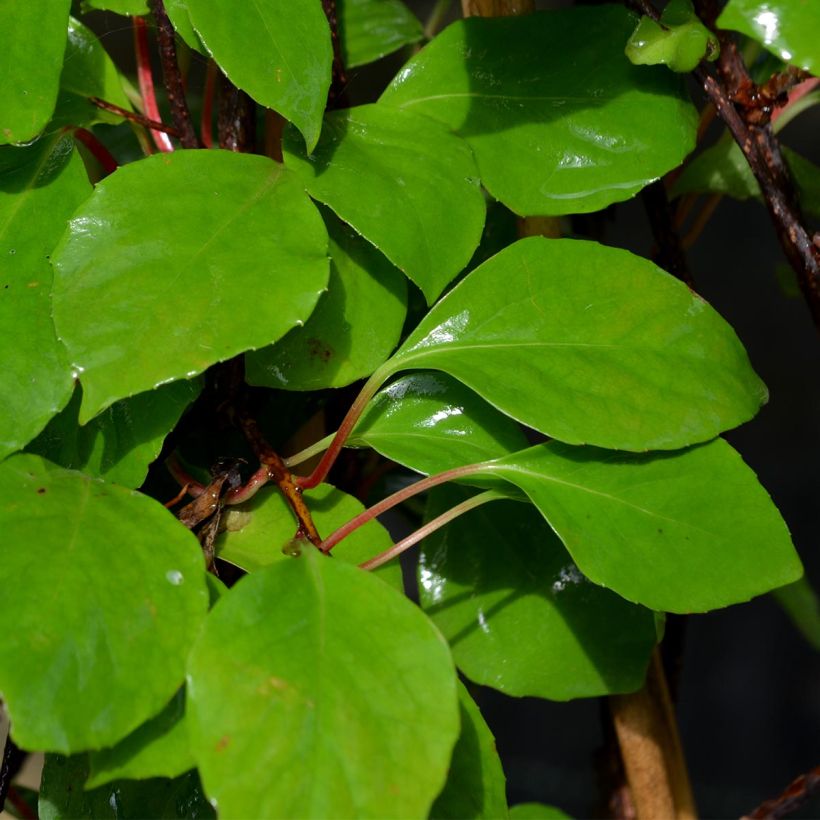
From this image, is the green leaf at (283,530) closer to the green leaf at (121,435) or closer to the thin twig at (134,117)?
the green leaf at (121,435)

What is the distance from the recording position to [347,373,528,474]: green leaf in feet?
1.53

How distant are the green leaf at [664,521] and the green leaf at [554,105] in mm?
132

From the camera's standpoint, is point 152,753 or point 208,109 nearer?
point 152,753

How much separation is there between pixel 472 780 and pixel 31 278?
294 millimetres

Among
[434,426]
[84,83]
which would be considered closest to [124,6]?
[84,83]

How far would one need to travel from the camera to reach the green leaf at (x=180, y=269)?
1.19ft

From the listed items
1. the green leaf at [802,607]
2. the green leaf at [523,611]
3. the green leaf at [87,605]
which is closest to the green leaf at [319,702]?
the green leaf at [87,605]

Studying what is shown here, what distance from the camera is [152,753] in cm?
37

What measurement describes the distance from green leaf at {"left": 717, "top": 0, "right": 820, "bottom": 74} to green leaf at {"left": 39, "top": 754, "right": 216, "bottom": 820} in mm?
386

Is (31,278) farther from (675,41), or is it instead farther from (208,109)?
(675,41)

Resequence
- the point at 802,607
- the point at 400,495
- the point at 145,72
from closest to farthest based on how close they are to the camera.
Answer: the point at 400,495 → the point at 145,72 → the point at 802,607

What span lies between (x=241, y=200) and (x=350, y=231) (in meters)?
0.06

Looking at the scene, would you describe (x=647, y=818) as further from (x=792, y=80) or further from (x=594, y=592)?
(x=792, y=80)

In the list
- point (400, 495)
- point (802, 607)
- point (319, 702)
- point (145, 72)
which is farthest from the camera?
point (802, 607)
